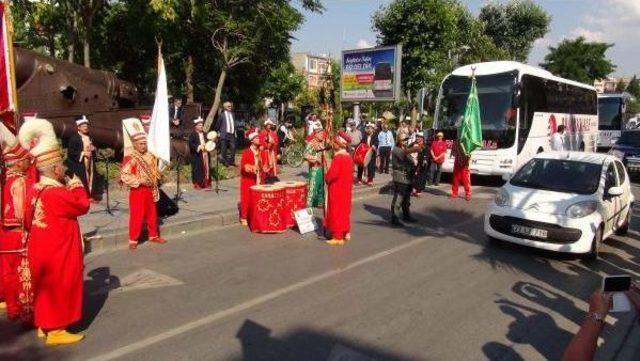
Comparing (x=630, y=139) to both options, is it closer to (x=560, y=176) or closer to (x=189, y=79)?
(x=560, y=176)

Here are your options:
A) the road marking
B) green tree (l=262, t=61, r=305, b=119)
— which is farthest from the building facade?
the road marking

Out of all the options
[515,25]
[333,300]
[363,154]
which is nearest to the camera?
[333,300]

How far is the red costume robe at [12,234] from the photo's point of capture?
522 centimetres

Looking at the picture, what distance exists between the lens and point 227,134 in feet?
A: 52.4

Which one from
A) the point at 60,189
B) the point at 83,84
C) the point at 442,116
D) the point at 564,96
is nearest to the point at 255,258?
the point at 60,189

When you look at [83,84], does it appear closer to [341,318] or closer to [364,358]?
[341,318]

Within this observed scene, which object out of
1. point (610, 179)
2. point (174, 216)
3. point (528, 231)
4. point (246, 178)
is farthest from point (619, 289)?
point (174, 216)

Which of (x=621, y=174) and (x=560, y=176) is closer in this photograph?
(x=560, y=176)

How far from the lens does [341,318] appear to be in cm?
552

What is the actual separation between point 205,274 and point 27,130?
2.95 meters

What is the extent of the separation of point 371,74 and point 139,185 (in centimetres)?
1442

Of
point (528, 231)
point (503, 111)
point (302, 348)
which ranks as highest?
point (503, 111)

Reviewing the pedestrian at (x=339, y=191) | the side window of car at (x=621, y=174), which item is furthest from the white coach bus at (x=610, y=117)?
the pedestrian at (x=339, y=191)

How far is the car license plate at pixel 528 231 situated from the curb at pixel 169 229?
4.97m
